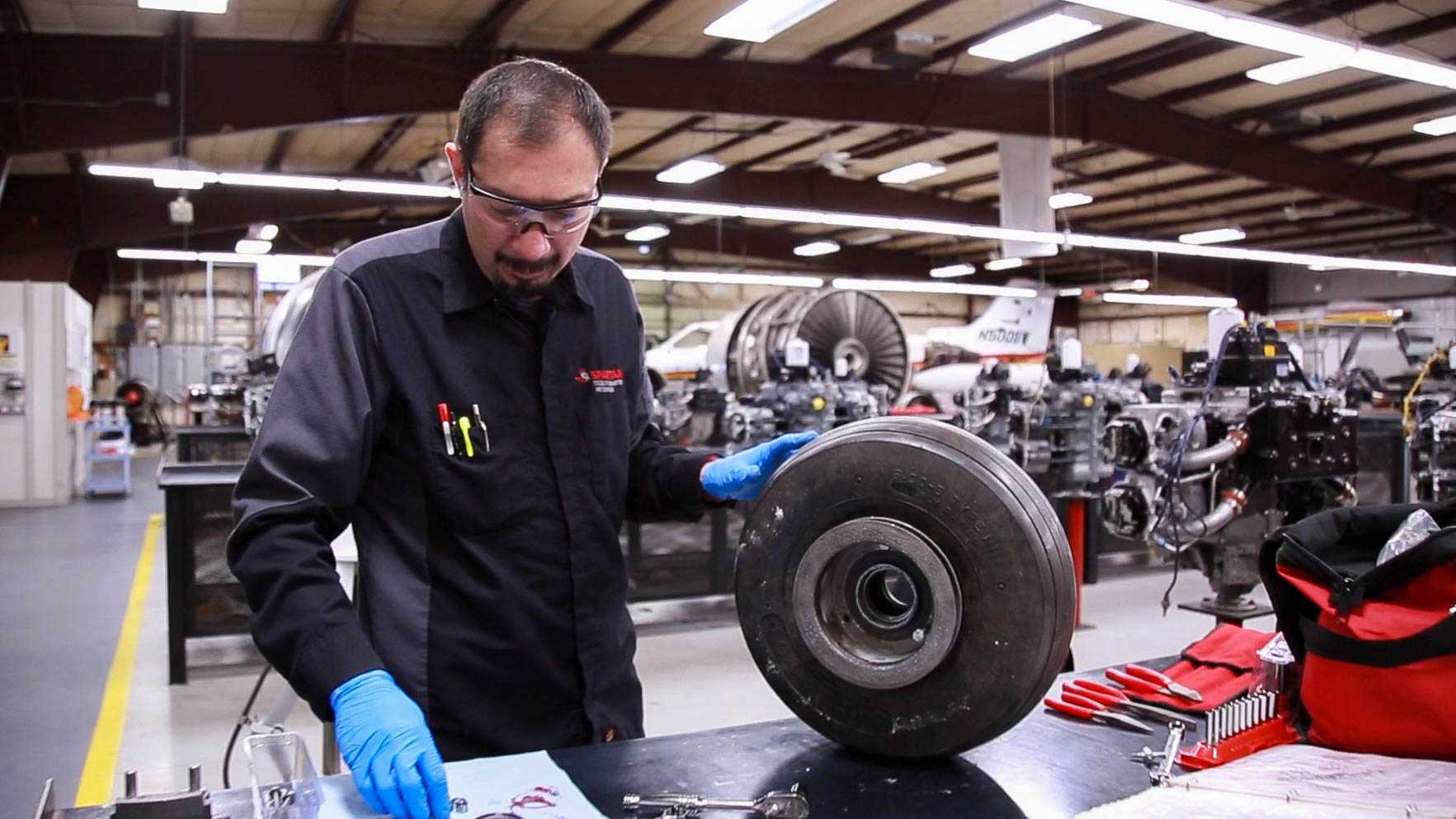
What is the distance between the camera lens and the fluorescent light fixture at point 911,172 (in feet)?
38.9

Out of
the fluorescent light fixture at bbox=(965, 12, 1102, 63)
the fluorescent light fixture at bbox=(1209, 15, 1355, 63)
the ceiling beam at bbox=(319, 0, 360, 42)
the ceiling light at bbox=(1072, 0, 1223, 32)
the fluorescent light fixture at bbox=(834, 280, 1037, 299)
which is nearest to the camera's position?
the ceiling light at bbox=(1072, 0, 1223, 32)

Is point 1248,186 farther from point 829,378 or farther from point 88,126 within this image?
point 88,126

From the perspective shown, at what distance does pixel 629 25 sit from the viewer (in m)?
Answer: 8.05

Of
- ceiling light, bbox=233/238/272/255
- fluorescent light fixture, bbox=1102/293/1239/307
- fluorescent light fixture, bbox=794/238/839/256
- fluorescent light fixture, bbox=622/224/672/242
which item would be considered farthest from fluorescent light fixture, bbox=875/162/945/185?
ceiling light, bbox=233/238/272/255

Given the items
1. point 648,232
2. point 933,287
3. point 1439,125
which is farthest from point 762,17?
point 933,287

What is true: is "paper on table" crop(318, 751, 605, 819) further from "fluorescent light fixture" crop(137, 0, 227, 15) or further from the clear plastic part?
"fluorescent light fixture" crop(137, 0, 227, 15)

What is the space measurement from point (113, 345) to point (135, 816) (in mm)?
18899

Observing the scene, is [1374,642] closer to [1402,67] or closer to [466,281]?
[466,281]

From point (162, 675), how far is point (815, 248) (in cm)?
1386

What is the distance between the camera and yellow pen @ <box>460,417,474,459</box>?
1344 millimetres

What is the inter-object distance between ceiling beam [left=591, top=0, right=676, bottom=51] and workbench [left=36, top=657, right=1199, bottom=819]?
7038mm

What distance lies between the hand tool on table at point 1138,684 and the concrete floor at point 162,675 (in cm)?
196

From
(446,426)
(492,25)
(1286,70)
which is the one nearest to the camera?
(446,426)

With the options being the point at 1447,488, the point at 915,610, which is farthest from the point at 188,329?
the point at 915,610
